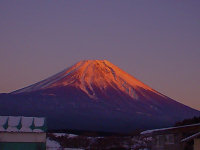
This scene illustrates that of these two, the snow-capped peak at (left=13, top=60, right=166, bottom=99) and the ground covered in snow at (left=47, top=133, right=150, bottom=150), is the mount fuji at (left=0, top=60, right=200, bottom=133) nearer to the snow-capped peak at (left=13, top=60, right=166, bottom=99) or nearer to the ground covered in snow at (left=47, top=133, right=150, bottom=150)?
the snow-capped peak at (left=13, top=60, right=166, bottom=99)

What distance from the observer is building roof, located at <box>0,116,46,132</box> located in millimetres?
23589

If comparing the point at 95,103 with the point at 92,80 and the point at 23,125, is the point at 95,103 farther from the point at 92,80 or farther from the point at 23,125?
the point at 23,125

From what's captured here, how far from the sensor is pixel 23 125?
23.8 metres

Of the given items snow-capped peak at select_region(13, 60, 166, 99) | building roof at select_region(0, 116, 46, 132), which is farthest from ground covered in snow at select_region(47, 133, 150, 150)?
snow-capped peak at select_region(13, 60, 166, 99)

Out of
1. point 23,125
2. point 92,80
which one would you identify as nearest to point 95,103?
point 92,80

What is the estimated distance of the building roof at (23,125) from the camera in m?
23.6

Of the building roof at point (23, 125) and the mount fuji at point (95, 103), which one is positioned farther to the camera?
the mount fuji at point (95, 103)

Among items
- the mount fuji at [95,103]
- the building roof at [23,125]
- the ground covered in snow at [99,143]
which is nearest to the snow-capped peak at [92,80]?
the mount fuji at [95,103]

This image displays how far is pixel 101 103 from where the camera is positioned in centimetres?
7531

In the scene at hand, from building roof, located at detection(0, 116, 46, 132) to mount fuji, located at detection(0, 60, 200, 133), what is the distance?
3818 centimetres

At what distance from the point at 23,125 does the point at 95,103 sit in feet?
167

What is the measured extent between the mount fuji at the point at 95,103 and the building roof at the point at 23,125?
1503 inches

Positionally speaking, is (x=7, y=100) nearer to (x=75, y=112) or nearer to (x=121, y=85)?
(x=75, y=112)

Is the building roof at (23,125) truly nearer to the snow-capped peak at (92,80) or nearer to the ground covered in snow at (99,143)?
the ground covered in snow at (99,143)
